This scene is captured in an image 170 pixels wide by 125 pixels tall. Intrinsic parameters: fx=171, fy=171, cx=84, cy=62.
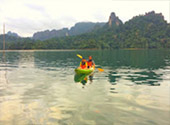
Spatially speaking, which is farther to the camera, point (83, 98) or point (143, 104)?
point (83, 98)

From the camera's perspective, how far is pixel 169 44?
169 metres

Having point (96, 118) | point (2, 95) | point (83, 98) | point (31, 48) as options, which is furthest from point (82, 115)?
point (31, 48)

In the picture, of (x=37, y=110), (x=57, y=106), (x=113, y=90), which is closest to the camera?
(x=37, y=110)

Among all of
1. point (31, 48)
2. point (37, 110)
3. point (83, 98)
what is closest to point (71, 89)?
point (83, 98)

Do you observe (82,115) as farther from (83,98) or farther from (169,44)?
(169,44)

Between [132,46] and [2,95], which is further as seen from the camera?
[132,46]

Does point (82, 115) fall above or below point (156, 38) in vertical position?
below

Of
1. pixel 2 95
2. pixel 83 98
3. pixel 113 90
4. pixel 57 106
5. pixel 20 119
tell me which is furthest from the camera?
pixel 113 90

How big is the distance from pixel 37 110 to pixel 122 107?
203 inches

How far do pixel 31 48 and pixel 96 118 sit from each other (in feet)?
613

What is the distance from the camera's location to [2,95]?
13.4 m

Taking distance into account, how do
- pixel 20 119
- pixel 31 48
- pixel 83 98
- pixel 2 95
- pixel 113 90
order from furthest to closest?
pixel 31 48 < pixel 113 90 < pixel 2 95 < pixel 83 98 < pixel 20 119

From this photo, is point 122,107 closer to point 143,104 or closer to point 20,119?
point 143,104

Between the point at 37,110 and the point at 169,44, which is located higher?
the point at 169,44
